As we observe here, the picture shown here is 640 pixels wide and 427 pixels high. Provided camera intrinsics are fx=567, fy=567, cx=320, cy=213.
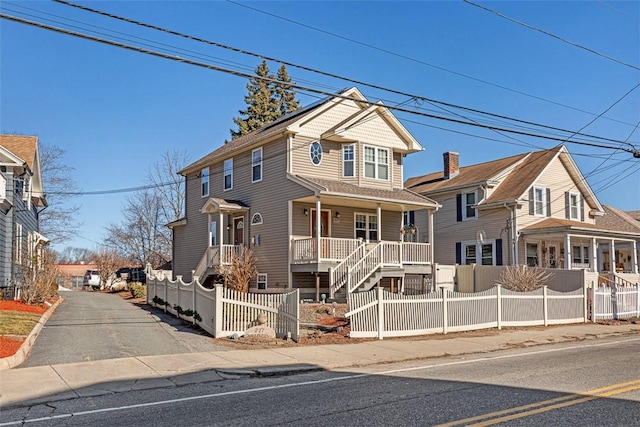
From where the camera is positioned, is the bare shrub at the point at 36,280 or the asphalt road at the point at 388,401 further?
the bare shrub at the point at 36,280

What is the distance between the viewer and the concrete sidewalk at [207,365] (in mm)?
9289

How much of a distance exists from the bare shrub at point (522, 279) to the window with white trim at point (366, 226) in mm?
6217

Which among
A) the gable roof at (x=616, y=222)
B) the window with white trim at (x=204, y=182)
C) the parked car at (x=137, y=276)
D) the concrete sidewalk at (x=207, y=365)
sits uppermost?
the window with white trim at (x=204, y=182)

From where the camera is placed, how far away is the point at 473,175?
113ft

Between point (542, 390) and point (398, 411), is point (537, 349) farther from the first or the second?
point (398, 411)

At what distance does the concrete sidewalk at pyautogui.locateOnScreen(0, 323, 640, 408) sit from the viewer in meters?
9.29

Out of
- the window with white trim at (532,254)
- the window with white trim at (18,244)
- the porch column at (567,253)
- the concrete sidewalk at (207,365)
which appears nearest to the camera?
the concrete sidewalk at (207,365)

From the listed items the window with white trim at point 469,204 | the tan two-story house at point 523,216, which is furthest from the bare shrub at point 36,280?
the window with white trim at point 469,204

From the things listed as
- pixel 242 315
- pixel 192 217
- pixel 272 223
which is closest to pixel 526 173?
pixel 272 223

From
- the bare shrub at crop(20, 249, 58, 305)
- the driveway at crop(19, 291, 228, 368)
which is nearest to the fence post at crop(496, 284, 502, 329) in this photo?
the driveway at crop(19, 291, 228, 368)

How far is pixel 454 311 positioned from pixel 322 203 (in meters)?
9.17

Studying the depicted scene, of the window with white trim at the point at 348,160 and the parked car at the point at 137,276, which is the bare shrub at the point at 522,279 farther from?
the parked car at the point at 137,276

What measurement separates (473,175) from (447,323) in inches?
739

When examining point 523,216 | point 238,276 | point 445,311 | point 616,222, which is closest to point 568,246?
point 523,216
